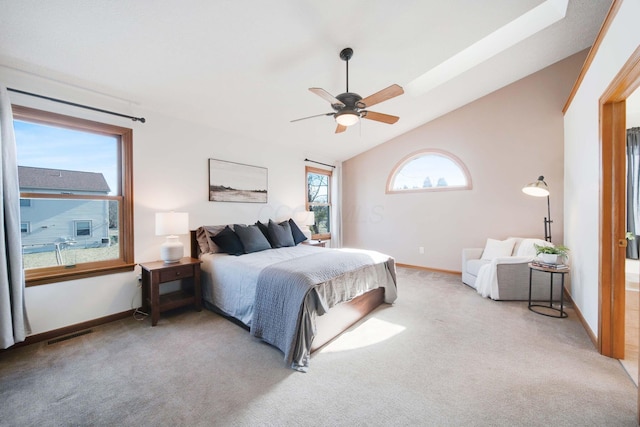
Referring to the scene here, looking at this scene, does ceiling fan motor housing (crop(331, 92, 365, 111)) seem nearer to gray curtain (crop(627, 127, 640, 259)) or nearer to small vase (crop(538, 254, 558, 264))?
small vase (crop(538, 254, 558, 264))

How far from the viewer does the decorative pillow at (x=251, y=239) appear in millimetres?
3355

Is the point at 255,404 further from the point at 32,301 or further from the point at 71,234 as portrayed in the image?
the point at 71,234

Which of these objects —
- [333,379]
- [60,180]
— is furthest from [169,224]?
[333,379]

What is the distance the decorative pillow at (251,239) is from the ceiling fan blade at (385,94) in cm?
218

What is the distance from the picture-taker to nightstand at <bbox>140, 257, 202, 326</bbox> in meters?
2.69

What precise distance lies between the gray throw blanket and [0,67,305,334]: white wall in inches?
69.4

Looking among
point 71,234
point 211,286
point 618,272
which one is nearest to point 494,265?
point 618,272

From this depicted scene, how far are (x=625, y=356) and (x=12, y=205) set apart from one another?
17.1 feet

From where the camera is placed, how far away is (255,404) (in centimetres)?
161

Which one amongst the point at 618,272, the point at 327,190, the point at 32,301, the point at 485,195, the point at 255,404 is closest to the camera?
the point at 255,404

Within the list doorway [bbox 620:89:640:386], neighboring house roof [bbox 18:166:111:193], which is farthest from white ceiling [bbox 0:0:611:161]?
doorway [bbox 620:89:640:386]

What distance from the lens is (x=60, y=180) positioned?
258 centimetres

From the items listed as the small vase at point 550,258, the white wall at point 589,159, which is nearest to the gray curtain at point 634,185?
the white wall at point 589,159

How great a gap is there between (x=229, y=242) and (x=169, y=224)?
0.72 m
